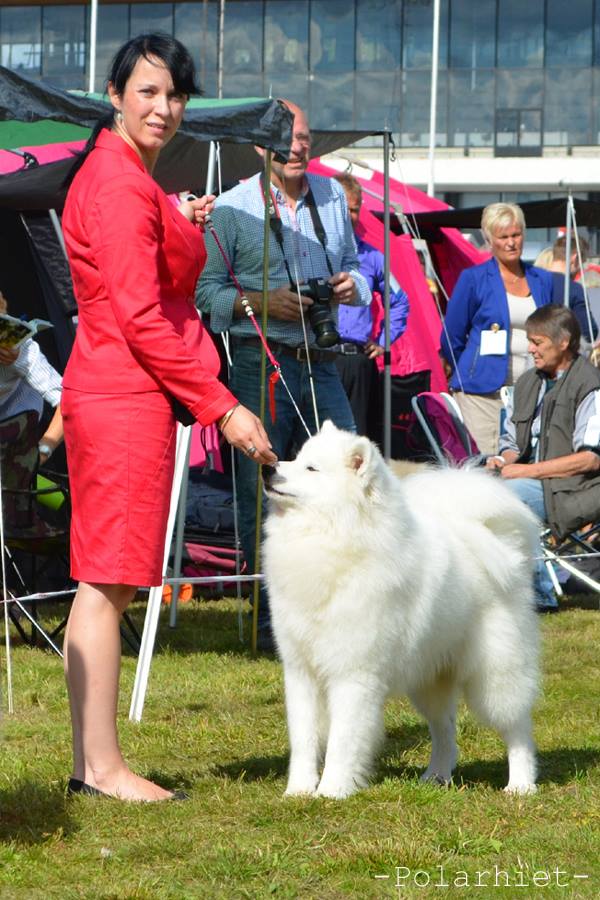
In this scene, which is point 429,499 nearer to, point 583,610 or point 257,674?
point 257,674

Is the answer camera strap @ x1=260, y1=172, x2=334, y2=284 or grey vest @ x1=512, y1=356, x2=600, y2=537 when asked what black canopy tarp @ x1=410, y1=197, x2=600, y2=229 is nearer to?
grey vest @ x1=512, y1=356, x2=600, y2=537

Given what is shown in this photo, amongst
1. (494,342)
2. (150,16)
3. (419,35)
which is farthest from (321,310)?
(150,16)

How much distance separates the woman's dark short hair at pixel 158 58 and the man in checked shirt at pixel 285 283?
6.64ft

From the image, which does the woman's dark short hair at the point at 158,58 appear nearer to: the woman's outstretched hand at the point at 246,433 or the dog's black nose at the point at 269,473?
the woman's outstretched hand at the point at 246,433

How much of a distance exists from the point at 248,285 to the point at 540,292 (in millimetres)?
3499

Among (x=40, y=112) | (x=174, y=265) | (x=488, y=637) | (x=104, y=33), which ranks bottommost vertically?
(x=488, y=637)

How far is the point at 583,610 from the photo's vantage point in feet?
24.7

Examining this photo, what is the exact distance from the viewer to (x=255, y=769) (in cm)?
406

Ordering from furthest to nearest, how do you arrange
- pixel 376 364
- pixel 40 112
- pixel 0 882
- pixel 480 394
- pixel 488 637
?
pixel 376 364 → pixel 480 394 → pixel 40 112 → pixel 488 637 → pixel 0 882

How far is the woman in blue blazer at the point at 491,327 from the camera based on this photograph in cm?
825

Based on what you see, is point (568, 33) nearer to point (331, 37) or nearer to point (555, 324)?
point (331, 37)

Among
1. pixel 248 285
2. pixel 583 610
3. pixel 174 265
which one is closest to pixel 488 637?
pixel 174 265

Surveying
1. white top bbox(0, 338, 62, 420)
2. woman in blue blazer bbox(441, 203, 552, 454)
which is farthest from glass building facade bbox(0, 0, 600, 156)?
white top bbox(0, 338, 62, 420)

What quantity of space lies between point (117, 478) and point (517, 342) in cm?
539
